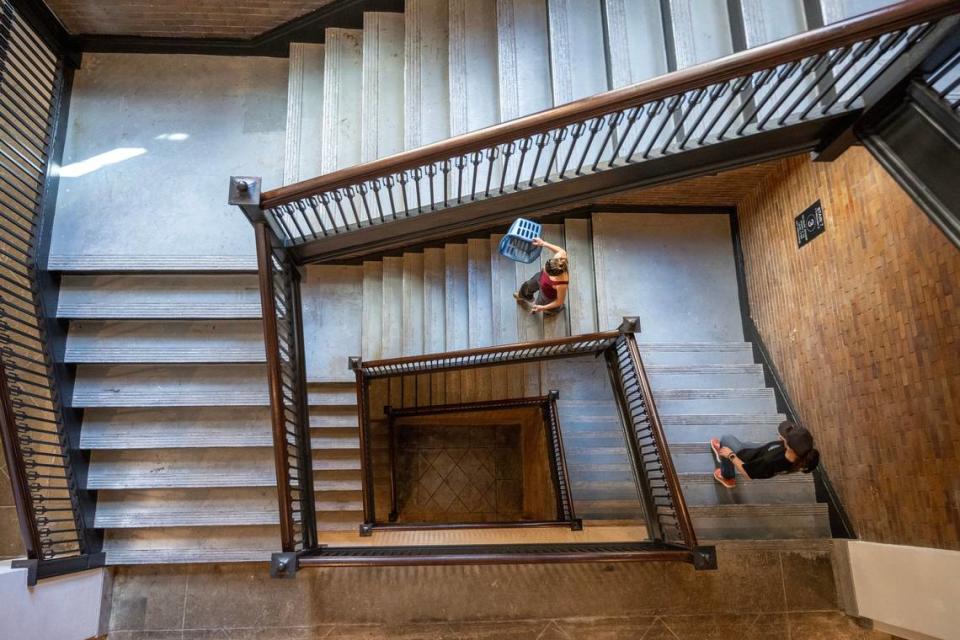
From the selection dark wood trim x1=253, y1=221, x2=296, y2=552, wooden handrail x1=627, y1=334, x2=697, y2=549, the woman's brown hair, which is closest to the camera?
dark wood trim x1=253, y1=221, x2=296, y2=552

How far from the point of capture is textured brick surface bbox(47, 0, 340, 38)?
15.3ft

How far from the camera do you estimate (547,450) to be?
5.95 m

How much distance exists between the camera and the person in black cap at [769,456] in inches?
138

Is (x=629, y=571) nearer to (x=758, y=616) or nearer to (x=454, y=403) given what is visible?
(x=758, y=616)

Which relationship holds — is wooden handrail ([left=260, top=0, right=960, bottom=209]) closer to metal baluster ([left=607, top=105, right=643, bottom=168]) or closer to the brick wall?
metal baluster ([left=607, top=105, right=643, bottom=168])

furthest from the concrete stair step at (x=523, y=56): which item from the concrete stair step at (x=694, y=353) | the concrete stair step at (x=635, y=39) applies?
the concrete stair step at (x=694, y=353)

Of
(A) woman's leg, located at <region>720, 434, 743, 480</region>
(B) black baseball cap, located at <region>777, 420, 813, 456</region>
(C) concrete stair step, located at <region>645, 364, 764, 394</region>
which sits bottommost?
(A) woman's leg, located at <region>720, 434, 743, 480</region>

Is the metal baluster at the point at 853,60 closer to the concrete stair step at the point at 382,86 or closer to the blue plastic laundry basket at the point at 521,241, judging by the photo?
the blue plastic laundry basket at the point at 521,241

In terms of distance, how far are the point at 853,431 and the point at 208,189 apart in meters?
5.18

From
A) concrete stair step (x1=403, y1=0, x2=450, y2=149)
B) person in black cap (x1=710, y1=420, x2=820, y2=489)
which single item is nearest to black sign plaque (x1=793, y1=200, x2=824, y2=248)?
person in black cap (x1=710, y1=420, x2=820, y2=489)

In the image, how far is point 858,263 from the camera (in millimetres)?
3859

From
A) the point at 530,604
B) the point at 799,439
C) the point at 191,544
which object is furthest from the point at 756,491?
the point at 191,544

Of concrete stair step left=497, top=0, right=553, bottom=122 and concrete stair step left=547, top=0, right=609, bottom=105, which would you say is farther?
concrete stair step left=497, top=0, right=553, bottom=122

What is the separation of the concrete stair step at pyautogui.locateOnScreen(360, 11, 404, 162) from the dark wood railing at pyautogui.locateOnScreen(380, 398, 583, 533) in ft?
7.38
